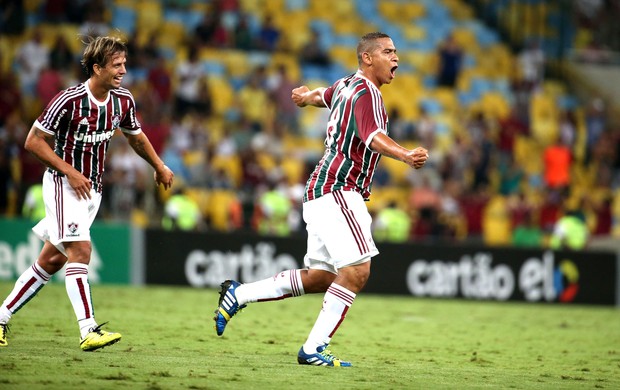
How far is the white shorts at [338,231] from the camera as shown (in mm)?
8180

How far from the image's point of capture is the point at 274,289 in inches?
339

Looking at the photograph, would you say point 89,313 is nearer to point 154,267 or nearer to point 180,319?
point 180,319

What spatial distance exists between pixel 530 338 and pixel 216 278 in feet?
21.4

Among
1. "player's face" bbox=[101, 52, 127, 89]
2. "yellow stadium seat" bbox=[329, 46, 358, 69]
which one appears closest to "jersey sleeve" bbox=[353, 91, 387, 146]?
"player's face" bbox=[101, 52, 127, 89]

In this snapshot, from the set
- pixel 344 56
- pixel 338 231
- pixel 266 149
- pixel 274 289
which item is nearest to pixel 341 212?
pixel 338 231

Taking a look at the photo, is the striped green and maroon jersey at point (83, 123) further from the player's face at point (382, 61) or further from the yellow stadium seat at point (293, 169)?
the yellow stadium seat at point (293, 169)

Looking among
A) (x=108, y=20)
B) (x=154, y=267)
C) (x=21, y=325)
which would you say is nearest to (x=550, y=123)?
(x=108, y=20)

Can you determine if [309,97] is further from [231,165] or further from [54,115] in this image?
[231,165]

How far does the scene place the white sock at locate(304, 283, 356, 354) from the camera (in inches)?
322

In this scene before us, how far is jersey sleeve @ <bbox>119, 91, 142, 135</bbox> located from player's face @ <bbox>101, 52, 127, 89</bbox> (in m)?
0.31

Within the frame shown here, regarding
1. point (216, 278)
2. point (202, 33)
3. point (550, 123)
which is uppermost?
point (202, 33)

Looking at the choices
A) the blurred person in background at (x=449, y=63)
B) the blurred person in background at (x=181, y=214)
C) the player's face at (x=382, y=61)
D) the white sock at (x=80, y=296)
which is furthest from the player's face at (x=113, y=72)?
the blurred person in background at (x=449, y=63)

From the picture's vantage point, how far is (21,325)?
10.3 metres

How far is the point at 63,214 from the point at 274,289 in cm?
180
